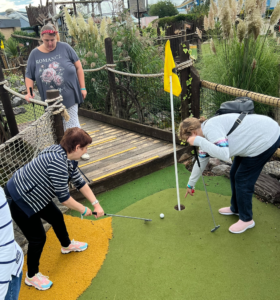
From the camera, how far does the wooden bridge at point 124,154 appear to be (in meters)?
3.13

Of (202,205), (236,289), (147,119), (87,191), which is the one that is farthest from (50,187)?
(147,119)

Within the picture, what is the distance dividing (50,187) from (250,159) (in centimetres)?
142

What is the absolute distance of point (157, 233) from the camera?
2.33m

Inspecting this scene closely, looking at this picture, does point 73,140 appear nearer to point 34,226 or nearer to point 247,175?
point 34,226

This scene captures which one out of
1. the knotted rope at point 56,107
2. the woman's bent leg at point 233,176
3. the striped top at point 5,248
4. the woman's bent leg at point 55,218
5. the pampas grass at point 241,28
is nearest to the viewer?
the striped top at point 5,248

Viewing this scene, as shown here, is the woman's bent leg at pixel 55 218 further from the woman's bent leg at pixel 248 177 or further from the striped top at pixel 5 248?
the woman's bent leg at pixel 248 177

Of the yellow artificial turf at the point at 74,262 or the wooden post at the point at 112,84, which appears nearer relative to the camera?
the yellow artificial turf at the point at 74,262

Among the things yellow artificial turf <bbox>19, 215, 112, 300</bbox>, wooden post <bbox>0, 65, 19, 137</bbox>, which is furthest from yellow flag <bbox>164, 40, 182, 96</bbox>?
wooden post <bbox>0, 65, 19, 137</bbox>

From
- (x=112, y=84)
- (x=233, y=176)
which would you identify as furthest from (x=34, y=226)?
(x=112, y=84)

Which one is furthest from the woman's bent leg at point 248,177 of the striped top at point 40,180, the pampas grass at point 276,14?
the pampas grass at point 276,14

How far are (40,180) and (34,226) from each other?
355 mm

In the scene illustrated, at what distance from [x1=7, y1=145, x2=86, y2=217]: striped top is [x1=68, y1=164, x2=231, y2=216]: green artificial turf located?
3.72 feet

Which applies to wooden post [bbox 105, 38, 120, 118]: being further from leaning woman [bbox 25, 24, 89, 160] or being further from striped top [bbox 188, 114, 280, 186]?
striped top [bbox 188, 114, 280, 186]

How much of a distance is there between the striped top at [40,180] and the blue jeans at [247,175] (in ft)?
4.30
